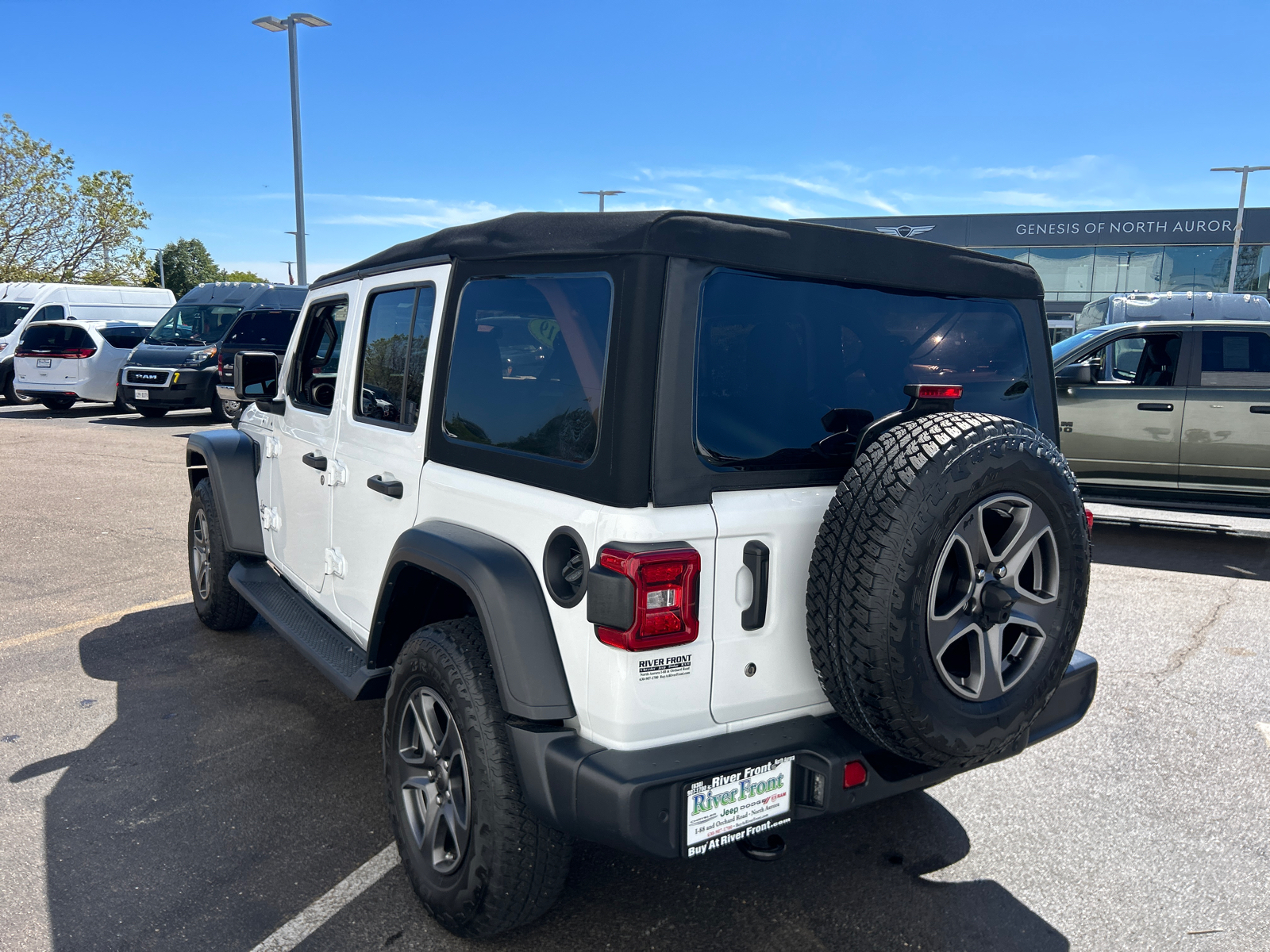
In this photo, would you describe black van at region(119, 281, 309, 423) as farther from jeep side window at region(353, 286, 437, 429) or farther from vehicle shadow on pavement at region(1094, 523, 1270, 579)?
jeep side window at region(353, 286, 437, 429)

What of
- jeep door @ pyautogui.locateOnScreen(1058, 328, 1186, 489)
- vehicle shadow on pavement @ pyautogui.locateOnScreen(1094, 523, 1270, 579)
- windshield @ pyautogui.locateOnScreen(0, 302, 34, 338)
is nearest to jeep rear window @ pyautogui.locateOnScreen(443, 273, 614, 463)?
vehicle shadow on pavement @ pyautogui.locateOnScreen(1094, 523, 1270, 579)

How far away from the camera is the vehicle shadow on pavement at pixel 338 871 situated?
104 inches

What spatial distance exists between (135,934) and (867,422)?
96.0 inches

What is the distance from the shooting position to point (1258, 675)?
477 cm

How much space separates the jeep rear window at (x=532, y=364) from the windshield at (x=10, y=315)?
21167 mm

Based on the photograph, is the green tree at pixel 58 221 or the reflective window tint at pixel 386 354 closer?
the reflective window tint at pixel 386 354

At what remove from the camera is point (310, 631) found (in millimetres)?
3787

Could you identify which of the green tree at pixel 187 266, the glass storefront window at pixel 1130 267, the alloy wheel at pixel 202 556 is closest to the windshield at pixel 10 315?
the alloy wheel at pixel 202 556

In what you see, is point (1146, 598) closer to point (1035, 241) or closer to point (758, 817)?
point (758, 817)

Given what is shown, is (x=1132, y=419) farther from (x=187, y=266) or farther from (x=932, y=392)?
(x=187, y=266)

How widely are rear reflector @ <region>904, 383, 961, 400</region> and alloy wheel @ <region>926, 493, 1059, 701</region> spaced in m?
0.34

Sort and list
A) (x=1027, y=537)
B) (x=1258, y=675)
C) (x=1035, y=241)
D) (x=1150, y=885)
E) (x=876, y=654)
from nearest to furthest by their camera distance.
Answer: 1. (x=876, y=654)
2. (x=1027, y=537)
3. (x=1150, y=885)
4. (x=1258, y=675)
5. (x=1035, y=241)

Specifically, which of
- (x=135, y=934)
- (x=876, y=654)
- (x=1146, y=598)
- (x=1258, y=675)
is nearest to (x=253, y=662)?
(x=135, y=934)

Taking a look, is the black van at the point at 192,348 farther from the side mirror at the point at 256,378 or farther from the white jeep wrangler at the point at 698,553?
the white jeep wrangler at the point at 698,553
